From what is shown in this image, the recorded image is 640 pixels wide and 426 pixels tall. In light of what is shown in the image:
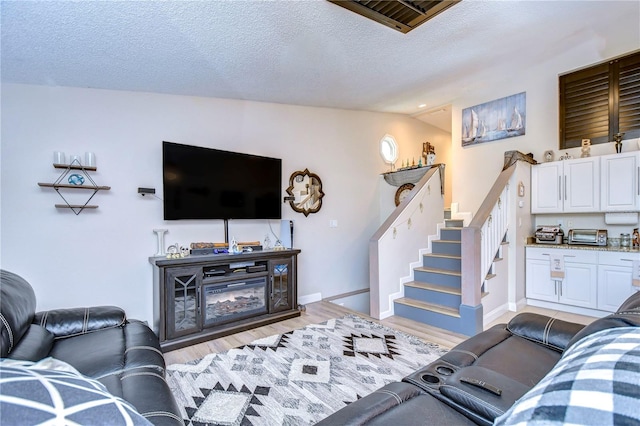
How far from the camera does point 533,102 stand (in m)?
4.44

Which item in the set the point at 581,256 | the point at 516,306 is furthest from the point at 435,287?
the point at 581,256

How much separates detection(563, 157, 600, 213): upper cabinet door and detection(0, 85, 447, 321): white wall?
3.49 meters

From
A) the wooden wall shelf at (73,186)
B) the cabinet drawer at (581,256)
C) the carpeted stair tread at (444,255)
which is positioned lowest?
the carpeted stair tread at (444,255)

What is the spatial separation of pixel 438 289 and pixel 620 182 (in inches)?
97.9

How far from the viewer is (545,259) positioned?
3.97 m

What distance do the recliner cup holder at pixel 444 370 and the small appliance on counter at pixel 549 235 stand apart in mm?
3682

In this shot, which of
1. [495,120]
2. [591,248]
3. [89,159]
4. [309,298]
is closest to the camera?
[89,159]

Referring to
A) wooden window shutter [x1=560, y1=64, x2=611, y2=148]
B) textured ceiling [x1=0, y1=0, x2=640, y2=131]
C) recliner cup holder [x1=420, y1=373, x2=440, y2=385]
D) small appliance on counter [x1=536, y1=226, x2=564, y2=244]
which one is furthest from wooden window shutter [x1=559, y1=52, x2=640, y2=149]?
recliner cup holder [x1=420, y1=373, x2=440, y2=385]

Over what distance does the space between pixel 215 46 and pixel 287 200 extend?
216cm

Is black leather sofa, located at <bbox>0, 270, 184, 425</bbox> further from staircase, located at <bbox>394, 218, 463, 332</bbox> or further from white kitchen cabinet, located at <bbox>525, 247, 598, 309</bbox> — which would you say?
white kitchen cabinet, located at <bbox>525, 247, 598, 309</bbox>

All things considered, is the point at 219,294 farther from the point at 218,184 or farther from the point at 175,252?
the point at 218,184

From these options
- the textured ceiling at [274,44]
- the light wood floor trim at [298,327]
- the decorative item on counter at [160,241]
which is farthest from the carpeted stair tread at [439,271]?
the decorative item on counter at [160,241]

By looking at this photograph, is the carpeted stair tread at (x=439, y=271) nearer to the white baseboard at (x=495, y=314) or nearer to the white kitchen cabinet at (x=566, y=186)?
the white baseboard at (x=495, y=314)

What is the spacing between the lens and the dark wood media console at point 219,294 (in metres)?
2.86
